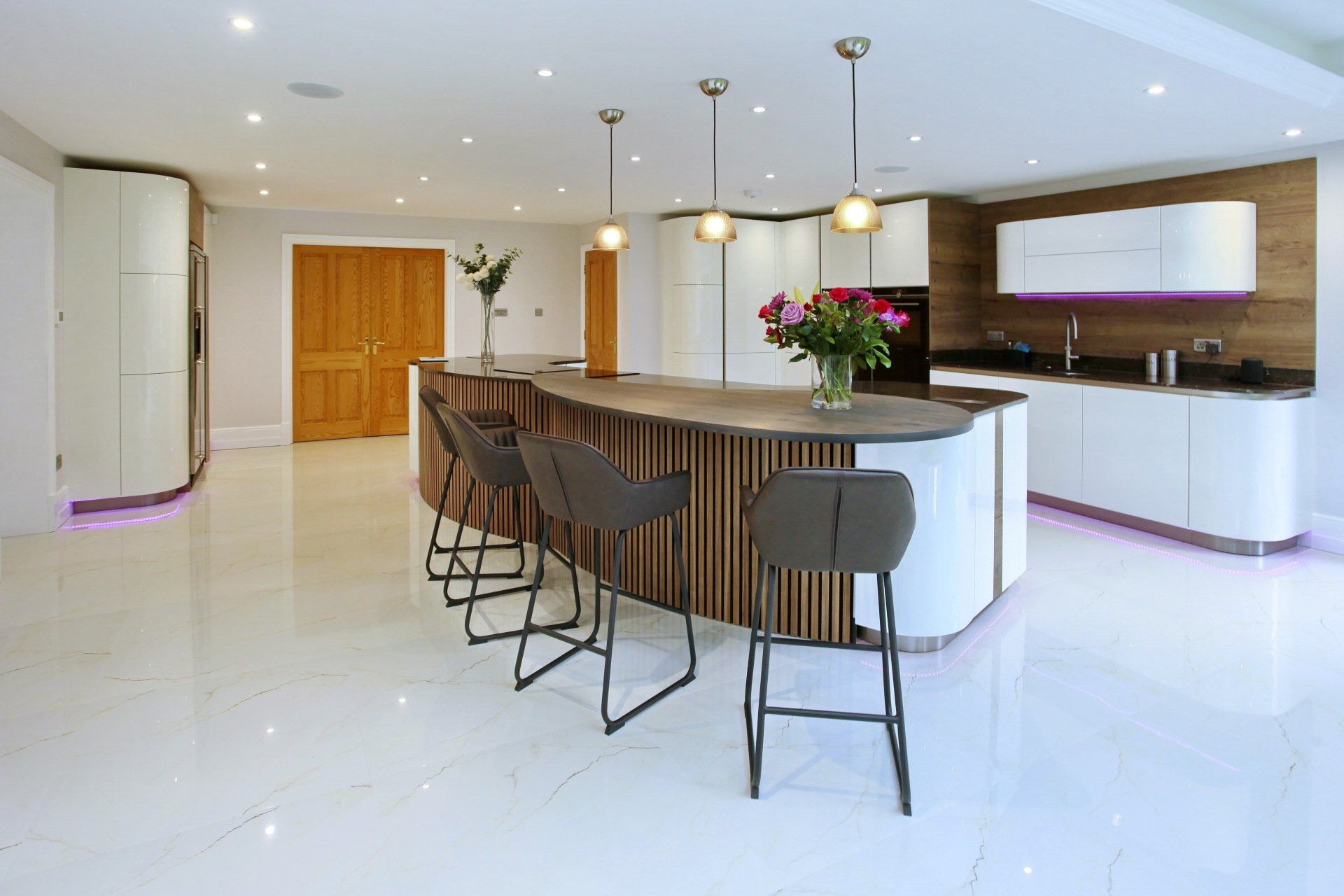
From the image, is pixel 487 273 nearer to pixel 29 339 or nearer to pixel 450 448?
pixel 450 448

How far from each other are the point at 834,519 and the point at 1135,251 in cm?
436

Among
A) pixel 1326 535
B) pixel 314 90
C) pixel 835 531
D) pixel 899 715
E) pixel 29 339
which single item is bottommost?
pixel 899 715

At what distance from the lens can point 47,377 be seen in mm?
5066

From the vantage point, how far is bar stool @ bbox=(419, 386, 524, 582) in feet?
13.5

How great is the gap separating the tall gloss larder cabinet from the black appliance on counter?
209 inches

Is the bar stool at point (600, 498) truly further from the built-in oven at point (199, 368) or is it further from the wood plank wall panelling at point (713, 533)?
the built-in oven at point (199, 368)

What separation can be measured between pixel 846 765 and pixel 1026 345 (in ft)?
16.6

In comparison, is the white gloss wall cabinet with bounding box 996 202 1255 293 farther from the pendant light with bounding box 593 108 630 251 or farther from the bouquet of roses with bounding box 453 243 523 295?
the bouquet of roses with bounding box 453 243 523 295

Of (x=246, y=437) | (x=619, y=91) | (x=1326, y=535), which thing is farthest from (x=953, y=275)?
(x=246, y=437)

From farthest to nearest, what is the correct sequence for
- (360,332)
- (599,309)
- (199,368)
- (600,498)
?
(599,309) → (360,332) → (199,368) → (600,498)

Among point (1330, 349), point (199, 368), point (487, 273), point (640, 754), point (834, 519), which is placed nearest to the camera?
point (834, 519)

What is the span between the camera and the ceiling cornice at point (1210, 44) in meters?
2.98

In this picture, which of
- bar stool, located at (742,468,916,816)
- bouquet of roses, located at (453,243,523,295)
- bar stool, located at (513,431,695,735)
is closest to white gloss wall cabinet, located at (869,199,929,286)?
bouquet of roses, located at (453,243,523,295)

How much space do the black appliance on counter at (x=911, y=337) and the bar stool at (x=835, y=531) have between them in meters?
4.69
